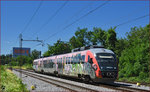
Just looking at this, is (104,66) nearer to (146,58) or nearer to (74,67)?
(74,67)

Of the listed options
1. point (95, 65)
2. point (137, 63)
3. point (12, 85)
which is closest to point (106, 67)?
point (95, 65)

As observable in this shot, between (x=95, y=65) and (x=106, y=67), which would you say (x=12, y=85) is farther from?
(x=106, y=67)

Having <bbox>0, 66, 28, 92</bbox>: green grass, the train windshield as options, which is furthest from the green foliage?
<bbox>0, 66, 28, 92</bbox>: green grass

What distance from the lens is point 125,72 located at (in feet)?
83.7

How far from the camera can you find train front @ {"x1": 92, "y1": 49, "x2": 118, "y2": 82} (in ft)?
51.4

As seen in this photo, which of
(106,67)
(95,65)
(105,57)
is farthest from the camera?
(105,57)

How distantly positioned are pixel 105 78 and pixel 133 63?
33.8 ft

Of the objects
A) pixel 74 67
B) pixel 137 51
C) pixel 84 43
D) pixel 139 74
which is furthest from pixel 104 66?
pixel 84 43

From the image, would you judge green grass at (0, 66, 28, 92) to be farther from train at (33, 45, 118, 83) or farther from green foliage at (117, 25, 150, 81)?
green foliage at (117, 25, 150, 81)

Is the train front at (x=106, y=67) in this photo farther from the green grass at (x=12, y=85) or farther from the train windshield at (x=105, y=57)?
the green grass at (x=12, y=85)

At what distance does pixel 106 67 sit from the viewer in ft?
52.3

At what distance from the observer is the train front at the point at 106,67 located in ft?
51.4

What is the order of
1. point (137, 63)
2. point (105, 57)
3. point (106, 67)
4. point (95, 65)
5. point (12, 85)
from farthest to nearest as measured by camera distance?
point (137, 63), point (105, 57), point (95, 65), point (106, 67), point (12, 85)

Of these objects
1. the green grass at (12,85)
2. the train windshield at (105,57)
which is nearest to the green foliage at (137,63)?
the train windshield at (105,57)
